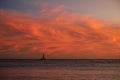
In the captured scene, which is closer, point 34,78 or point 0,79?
point 0,79

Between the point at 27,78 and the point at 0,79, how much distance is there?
3409 mm

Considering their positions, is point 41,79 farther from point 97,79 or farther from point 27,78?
point 97,79

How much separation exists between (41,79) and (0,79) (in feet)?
13.8

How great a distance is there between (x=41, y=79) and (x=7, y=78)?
3511 mm

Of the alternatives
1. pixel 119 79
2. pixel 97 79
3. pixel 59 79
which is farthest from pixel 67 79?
pixel 119 79

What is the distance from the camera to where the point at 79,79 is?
34.4 metres

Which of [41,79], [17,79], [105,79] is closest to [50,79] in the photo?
[41,79]

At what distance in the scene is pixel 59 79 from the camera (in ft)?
112

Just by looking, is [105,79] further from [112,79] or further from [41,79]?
[41,79]

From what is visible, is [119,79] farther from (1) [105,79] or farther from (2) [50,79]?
(2) [50,79]

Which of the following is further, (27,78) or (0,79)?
(27,78)

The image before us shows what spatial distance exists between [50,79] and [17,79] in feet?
11.2

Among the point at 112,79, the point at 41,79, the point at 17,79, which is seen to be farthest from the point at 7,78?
the point at 112,79

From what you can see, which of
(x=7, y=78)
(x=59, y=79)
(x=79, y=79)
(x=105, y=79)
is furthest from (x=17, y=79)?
(x=105, y=79)
